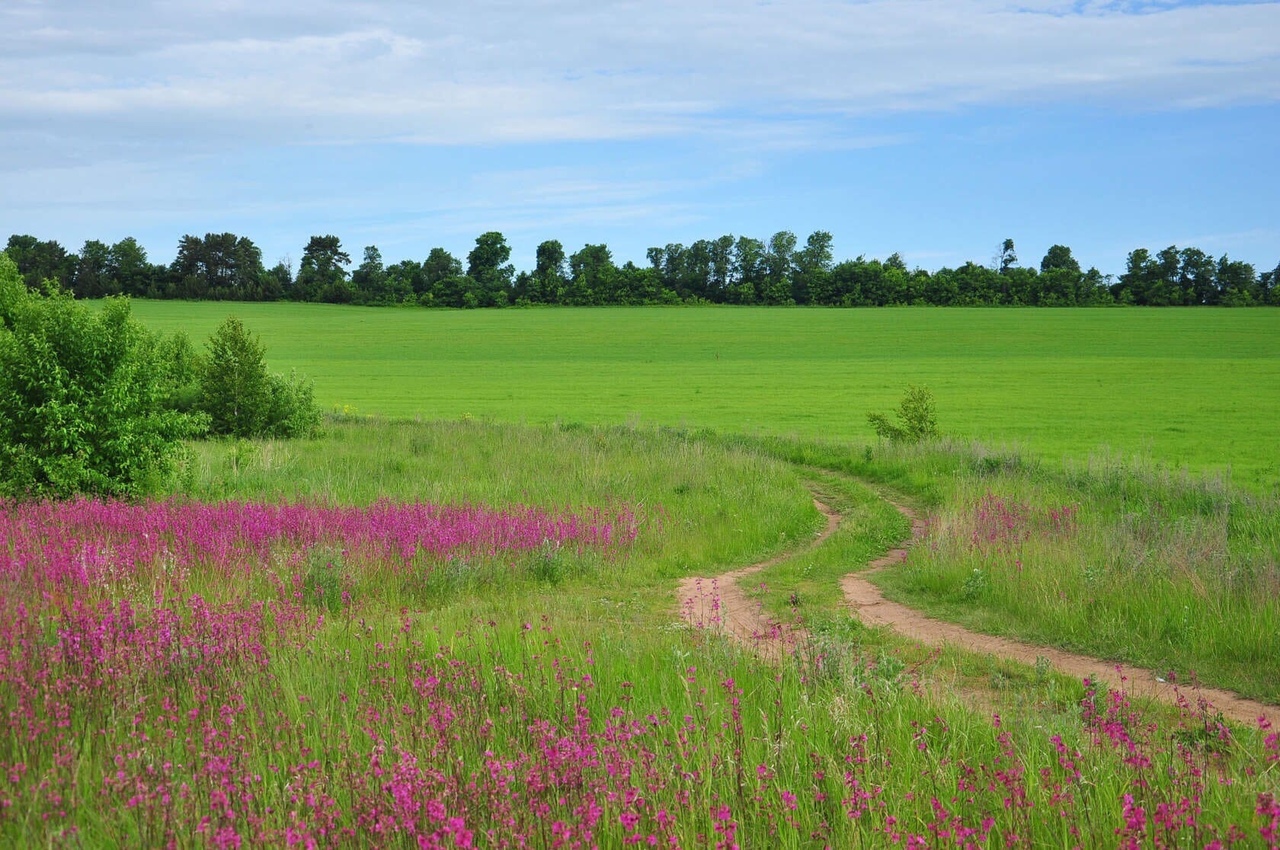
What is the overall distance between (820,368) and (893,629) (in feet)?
196

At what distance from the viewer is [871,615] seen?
1148cm

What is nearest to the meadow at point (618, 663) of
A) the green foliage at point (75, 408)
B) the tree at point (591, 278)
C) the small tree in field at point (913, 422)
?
the green foliage at point (75, 408)

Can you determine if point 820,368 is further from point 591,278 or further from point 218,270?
point 218,270

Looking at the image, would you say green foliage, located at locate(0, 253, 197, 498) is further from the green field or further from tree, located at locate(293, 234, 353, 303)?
tree, located at locate(293, 234, 353, 303)

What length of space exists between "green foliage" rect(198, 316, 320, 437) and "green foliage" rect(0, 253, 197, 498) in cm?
1386

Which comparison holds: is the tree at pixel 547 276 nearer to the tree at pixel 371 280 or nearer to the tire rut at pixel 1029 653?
the tree at pixel 371 280

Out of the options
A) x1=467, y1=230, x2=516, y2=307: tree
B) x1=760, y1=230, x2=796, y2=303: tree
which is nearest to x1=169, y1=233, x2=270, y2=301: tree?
x1=467, y1=230, x2=516, y2=307: tree

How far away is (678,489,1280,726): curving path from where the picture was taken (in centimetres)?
845

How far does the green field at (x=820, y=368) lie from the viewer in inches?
1547

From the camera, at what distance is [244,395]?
3122 cm

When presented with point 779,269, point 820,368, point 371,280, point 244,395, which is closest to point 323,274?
point 371,280

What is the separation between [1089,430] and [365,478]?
28.8 meters

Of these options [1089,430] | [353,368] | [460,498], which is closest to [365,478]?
[460,498]

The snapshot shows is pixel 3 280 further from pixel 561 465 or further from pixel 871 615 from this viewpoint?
pixel 871 615
